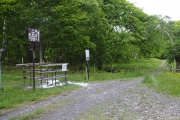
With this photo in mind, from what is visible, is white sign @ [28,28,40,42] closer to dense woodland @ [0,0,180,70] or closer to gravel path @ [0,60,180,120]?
gravel path @ [0,60,180,120]

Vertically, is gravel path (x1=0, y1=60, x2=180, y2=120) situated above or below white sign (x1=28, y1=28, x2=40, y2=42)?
below

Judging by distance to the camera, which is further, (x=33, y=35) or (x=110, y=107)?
(x=33, y=35)

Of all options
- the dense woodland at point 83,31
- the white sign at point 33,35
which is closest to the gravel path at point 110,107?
the white sign at point 33,35

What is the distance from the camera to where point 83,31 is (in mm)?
22078

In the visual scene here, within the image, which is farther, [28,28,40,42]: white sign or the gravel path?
[28,28,40,42]: white sign

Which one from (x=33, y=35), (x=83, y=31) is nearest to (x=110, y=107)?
(x=33, y=35)

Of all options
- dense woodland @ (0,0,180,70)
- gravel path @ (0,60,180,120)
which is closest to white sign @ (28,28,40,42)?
gravel path @ (0,60,180,120)

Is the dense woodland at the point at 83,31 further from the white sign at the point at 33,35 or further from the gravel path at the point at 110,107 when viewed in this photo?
the gravel path at the point at 110,107

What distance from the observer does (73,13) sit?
19.2 m

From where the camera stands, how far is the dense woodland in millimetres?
18495

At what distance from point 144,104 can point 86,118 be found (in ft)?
9.15

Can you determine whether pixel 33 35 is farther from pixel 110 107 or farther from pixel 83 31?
pixel 83 31

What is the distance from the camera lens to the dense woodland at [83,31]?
1850 centimetres

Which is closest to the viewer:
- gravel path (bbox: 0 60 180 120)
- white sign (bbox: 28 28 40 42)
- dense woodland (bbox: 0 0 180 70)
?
gravel path (bbox: 0 60 180 120)
